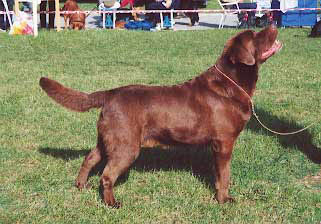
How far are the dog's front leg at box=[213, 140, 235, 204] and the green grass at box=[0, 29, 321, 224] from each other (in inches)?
4.8

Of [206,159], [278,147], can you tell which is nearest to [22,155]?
[206,159]

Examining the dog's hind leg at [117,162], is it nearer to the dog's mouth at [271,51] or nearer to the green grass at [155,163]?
the green grass at [155,163]

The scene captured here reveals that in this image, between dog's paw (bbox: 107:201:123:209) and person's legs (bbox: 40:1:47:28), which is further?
person's legs (bbox: 40:1:47:28)

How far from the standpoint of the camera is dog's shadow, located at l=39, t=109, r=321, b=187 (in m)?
5.48

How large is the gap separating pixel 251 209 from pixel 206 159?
137cm

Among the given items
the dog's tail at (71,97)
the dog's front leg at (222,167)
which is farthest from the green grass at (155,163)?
the dog's tail at (71,97)

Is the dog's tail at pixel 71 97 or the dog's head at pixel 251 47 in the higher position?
the dog's head at pixel 251 47

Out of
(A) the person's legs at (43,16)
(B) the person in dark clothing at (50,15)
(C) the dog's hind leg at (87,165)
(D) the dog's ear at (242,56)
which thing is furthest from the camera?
(A) the person's legs at (43,16)

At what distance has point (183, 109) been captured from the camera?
4.54 metres

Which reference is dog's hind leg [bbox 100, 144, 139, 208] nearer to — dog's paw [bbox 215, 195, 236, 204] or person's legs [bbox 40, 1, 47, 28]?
dog's paw [bbox 215, 195, 236, 204]

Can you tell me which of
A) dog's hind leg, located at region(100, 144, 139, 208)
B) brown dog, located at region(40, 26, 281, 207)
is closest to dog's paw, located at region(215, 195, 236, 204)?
→ brown dog, located at region(40, 26, 281, 207)

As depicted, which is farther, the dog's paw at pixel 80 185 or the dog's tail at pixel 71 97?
the dog's paw at pixel 80 185

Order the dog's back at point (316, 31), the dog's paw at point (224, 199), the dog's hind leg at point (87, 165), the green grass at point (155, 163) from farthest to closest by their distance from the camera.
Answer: the dog's back at point (316, 31), the dog's hind leg at point (87, 165), the dog's paw at point (224, 199), the green grass at point (155, 163)

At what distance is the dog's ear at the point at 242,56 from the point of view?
14.4 feet
